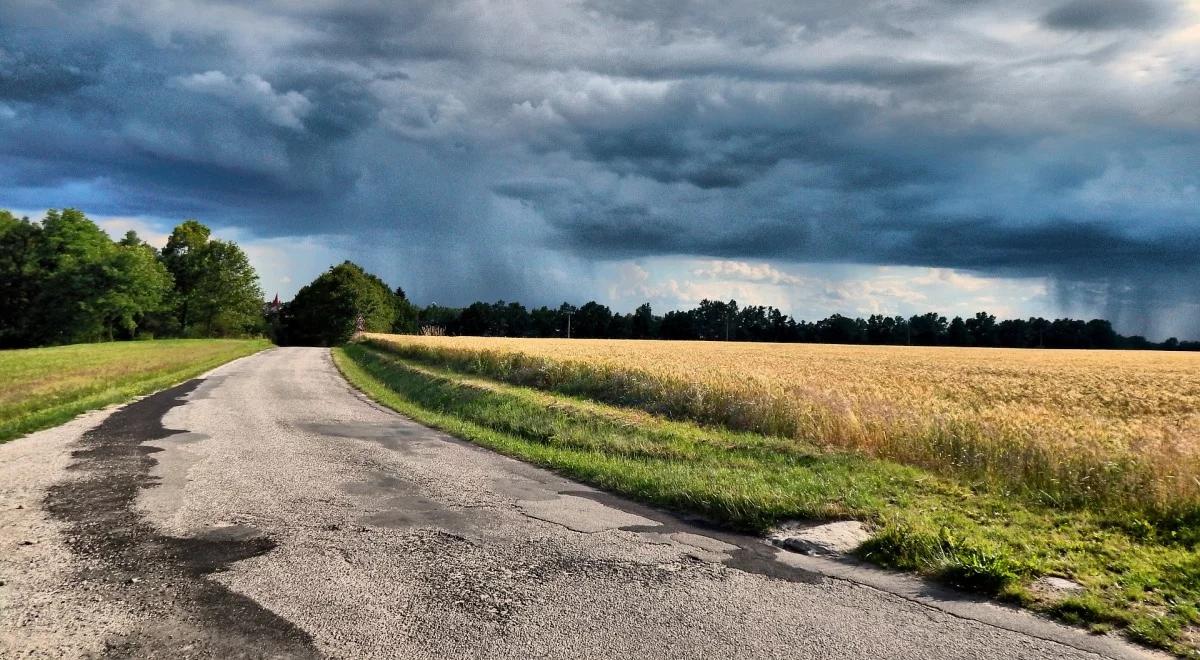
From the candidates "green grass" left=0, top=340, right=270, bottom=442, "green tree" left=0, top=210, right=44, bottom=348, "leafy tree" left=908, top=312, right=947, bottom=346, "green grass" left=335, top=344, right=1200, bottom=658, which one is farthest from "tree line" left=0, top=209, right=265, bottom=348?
"leafy tree" left=908, top=312, right=947, bottom=346

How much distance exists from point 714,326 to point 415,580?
484ft

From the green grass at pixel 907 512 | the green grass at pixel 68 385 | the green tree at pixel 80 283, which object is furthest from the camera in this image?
the green tree at pixel 80 283

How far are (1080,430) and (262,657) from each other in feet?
34.2

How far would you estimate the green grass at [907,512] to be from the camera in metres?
5.32

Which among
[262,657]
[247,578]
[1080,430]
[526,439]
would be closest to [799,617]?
[262,657]

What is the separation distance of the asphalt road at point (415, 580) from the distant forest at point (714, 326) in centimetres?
12907

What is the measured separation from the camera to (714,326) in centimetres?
15038

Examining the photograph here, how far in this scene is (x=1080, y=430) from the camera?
32.0ft

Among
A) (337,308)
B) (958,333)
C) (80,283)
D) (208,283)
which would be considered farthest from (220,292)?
(958,333)

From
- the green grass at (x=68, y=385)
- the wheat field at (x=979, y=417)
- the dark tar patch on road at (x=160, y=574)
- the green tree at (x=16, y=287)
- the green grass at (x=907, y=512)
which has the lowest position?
the green grass at (x=68, y=385)

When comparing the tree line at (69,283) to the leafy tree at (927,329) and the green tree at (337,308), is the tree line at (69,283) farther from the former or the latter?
the leafy tree at (927,329)

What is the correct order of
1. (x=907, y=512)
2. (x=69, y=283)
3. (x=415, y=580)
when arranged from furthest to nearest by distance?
(x=69, y=283) < (x=907, y=512) < (x=415, y=580)

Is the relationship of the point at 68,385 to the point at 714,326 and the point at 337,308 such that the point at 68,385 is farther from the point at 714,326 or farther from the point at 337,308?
the point at 714,326

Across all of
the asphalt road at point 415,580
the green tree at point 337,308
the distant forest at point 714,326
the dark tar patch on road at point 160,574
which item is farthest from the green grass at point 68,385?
the distant forest at point 714,326
